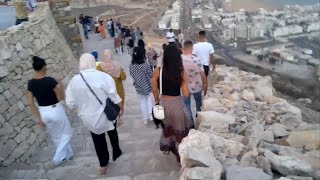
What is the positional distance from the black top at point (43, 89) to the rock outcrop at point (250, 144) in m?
1.82

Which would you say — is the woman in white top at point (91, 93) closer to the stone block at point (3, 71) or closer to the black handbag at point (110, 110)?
the black handbag at point (110, 110)

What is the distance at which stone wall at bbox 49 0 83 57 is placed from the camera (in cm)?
1223

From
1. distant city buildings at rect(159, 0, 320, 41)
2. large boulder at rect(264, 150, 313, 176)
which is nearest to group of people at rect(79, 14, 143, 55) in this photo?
distant city buildings at rect(159, 0, 320, 41)

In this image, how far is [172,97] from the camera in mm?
4562

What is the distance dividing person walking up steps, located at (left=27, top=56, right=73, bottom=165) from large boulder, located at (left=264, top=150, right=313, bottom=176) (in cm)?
269

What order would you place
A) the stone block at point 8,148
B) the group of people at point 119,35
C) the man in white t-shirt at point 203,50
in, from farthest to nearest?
1. the group of people at point 119,35
2. the man in white t-shirt at point 203,50
3. the stone block at point 8,148

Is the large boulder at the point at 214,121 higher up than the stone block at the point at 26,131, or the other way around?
the large boulder at the point at 214,121

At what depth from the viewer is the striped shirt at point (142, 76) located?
20.5 feet

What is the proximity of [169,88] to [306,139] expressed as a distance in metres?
1.61

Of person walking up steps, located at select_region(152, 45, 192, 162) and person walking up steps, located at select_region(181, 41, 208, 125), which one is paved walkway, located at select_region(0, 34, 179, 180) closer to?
person walking up steps, located at select_region(152, 45, 192, 162)

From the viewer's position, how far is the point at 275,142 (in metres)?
4.36

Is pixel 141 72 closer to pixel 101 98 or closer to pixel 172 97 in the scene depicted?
pixel 172 97

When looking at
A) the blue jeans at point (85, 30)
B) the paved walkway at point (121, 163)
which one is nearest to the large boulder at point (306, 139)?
the paved walkway at point (121, 163)

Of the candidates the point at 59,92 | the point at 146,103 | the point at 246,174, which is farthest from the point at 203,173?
the point at 146,103
